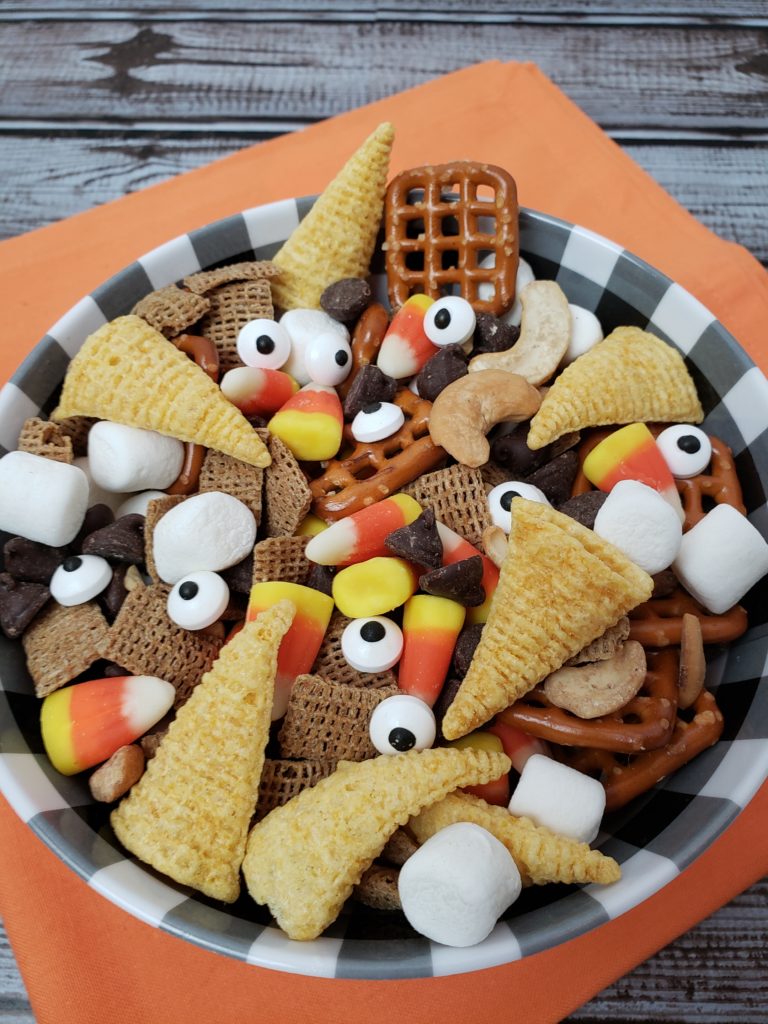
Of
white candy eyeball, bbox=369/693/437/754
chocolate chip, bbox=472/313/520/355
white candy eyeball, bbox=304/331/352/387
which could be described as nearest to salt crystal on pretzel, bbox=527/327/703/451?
chocolate chip, bbox=472/313/520/355

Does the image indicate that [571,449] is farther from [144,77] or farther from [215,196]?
[144,77]

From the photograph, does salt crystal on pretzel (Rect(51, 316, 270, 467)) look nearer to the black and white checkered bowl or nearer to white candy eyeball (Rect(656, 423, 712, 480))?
the black and white checkered bowl

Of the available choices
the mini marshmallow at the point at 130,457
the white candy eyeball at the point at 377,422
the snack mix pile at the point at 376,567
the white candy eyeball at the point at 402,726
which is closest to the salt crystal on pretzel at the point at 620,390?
the snack mix pile at the point at 376,567

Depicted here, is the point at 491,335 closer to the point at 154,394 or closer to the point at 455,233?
the point at 455,233

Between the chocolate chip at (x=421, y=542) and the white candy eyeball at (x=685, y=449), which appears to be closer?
the chocolate chip at (x=421, y=542)

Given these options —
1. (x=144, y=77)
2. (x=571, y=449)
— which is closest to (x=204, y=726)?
(x=571, y=449)

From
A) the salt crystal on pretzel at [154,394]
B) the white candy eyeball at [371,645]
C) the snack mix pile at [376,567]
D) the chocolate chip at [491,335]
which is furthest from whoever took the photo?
the chocolate chip at [491,335]

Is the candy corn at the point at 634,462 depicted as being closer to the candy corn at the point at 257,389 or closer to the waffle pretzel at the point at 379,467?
the waffle pretzel at the point at 379,467
